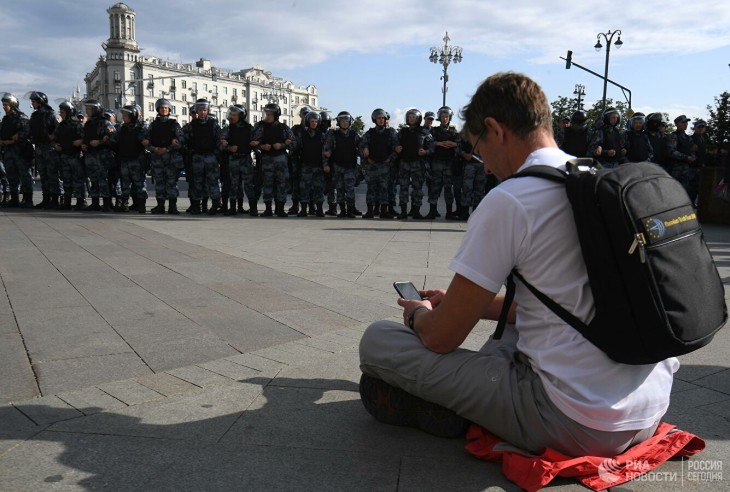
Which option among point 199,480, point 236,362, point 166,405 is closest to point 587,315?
point 199,480

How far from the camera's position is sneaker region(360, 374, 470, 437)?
2811 mm

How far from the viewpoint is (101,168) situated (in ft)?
47.9

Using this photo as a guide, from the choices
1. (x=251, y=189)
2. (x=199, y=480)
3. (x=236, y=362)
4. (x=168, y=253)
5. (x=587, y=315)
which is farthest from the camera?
(x=251, y=189)

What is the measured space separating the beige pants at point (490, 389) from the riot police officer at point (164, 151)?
1227cm

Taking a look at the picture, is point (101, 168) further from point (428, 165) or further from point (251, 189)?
point (428, 165)

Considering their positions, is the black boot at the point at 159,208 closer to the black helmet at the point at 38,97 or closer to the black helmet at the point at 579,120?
the black helmet at the point at 38,97

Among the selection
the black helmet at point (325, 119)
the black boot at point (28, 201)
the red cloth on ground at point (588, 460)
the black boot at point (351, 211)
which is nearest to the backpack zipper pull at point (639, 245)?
the red cloth on ground at point (588, 460)

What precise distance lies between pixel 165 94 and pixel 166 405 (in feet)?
453

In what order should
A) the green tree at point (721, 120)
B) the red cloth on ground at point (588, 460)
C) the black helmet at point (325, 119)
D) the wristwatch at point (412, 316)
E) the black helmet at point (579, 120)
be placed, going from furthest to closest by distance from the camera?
the green tree at point (721, 120)
the black helmet at point (325, 119)
the black helmet at point (579, 120)
the wristwatch at point (412, 316)
the red cloth on ground at point (588, 460)

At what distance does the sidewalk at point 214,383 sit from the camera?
98.8 inches

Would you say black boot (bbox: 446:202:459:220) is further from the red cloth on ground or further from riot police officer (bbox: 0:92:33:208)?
the red cloth on ground

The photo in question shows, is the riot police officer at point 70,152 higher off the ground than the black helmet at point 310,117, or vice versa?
the black helmet at point 310,117

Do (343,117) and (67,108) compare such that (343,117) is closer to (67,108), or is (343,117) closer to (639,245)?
(67,108)

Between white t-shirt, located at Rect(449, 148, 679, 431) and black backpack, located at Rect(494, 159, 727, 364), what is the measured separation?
0.06 m
